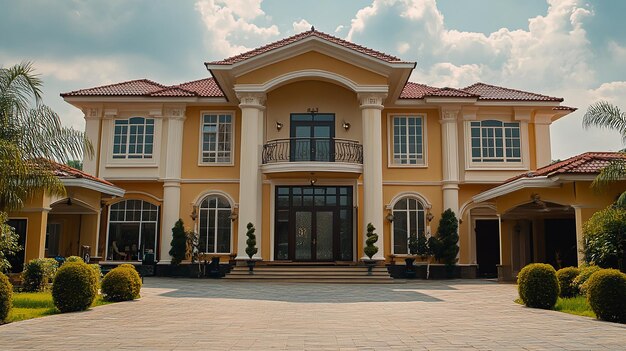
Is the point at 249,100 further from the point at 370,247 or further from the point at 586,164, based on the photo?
the point at 586,164

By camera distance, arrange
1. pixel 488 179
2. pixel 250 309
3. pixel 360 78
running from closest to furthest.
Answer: pixel 250 309 → pixel 360 78 → pixel 488 179

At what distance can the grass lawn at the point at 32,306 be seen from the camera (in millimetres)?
9922

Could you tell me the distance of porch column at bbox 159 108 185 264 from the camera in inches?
877

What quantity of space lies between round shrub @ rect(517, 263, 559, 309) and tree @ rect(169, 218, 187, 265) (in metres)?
13.7

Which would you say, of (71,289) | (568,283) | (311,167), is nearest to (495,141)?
(311,167)

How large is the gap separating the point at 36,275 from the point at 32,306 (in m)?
2.82

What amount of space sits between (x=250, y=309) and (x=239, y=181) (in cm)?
1128

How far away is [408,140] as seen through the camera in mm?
23031

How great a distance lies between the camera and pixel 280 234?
21.8 m

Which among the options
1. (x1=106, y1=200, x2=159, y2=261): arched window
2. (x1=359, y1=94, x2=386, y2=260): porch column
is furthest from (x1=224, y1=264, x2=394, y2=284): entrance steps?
(x1=106, y1=200, x2=159, y2=261): arched window

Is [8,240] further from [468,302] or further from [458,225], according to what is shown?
[458,225]

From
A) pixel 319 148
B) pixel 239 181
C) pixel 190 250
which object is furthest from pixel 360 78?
pixel 190 250

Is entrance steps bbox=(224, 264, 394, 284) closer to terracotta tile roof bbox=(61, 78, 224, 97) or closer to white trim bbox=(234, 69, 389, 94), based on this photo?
white trim bbox=(234, 69, 389, 94)

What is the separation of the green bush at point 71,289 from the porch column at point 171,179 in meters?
11.4
